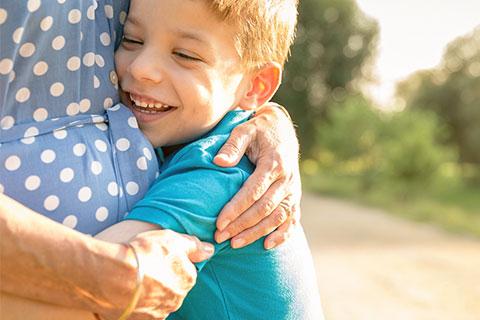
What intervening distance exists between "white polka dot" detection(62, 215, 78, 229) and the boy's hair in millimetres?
695

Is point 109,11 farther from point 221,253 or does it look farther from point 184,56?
point 221,253

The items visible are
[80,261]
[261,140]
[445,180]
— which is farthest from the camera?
[445,180]

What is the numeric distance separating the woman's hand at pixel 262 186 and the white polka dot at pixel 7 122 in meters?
0.51

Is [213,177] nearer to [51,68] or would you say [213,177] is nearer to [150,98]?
[150,98]

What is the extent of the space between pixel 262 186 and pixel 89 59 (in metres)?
0.59

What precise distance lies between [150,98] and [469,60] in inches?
640

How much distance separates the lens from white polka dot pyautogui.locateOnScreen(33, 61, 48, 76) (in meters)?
1.22

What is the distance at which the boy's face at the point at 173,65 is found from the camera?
1384mm

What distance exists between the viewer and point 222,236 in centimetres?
127

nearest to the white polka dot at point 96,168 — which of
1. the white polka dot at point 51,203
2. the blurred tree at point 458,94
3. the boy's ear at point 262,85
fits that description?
the white polka dot at point 51,203

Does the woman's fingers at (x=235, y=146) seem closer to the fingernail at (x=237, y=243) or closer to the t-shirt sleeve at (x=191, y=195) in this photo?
the t-shirt sleeve at (x=191, y=195)

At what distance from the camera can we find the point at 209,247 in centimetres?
123

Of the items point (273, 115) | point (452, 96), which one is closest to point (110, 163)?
point (273, 115)

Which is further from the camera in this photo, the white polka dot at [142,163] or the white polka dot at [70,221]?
the white polka dot at [142,163]
